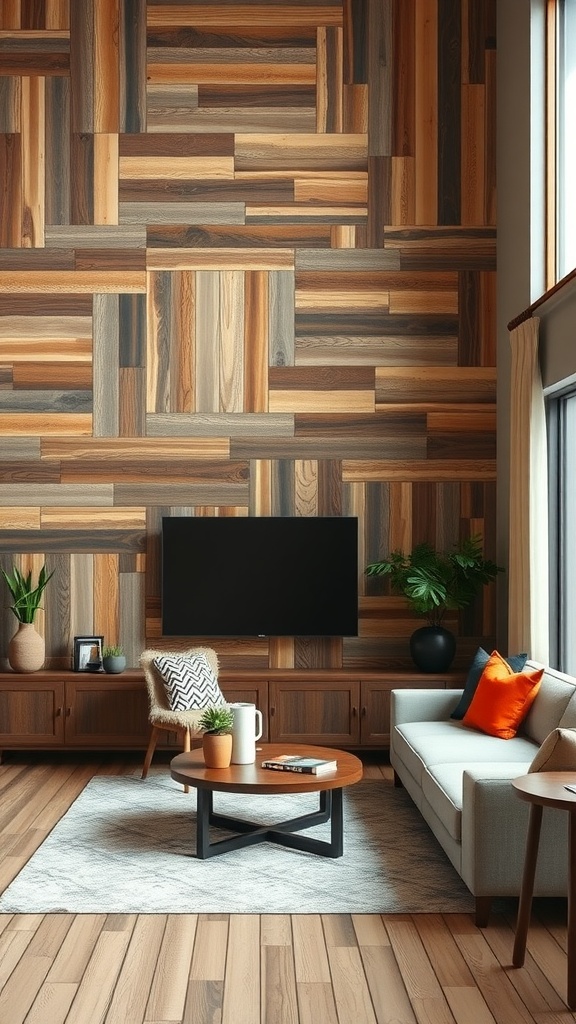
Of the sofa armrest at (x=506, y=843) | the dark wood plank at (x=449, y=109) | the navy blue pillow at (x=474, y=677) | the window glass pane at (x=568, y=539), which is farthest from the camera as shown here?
the dark wood plank at (x=449, y=109)

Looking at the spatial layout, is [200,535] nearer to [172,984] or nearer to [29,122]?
[29,122]

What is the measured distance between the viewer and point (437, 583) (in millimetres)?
5914

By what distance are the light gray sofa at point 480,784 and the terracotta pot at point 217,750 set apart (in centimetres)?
82

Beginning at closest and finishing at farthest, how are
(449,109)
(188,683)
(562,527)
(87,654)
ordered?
1. (188,683)
2. (562,527)
3. (87,654)
4. (449,109)

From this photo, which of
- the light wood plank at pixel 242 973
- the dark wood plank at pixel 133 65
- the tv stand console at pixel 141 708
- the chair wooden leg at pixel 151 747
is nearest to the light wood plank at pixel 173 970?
the light wood plank at pixel 242 973

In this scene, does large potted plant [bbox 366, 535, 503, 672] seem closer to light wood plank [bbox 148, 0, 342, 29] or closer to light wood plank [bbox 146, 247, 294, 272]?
light wood plank [bbox 146, 247, 294, 272]

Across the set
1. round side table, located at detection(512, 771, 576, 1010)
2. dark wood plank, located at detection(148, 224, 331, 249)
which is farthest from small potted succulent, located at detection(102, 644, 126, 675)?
round side table, located at detection(512, 771, 576, 1010)

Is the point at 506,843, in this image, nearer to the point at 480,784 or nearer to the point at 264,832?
the point at 480,784

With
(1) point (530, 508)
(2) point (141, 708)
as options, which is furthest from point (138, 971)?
(1) point (530, 508)

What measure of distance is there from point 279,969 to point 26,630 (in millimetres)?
3456

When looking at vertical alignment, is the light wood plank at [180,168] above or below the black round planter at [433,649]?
above

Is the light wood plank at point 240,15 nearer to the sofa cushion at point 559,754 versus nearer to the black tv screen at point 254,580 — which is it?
the black tv screen at point 254,580

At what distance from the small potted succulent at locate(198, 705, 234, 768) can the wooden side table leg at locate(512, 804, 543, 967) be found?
4.99 feet

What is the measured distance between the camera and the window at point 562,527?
546 cm
